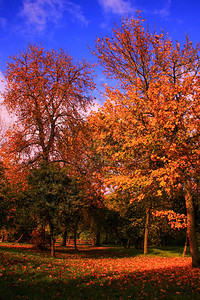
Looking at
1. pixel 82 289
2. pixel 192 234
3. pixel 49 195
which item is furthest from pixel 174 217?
pixel 49 195

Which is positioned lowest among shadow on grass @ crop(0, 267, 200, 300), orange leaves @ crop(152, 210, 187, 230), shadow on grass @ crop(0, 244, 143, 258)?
shadow on grass @ crop(0, 244, 143, 258)

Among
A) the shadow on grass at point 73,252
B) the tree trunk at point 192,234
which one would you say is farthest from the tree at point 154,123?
the shadow on grass at point 73,252

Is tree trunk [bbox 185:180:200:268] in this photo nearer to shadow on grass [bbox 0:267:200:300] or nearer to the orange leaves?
the orange leaves

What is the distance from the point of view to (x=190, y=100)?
471 inches

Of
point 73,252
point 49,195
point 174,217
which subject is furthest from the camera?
point 73,252

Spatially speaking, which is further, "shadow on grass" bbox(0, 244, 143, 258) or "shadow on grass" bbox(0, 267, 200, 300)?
"shadow on grass" bbox(0, 244, 143, 258)

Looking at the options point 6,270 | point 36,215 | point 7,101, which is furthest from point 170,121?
point 7,101

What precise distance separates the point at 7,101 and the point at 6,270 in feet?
46.8

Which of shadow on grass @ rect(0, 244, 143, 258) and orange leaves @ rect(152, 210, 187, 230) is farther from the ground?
orange leaves @ rect(152, 210, 187, 230)

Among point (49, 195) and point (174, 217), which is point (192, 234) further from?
point (49, 195)

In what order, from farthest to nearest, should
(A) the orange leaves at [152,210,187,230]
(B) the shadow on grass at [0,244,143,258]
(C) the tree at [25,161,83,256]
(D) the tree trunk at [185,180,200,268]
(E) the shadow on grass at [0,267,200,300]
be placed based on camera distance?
(B) the shadow on grass at [0,244,143,258] → (C) the tree at [25,161,83,256] → (D) the tree trunk at [185,180,200,268] → (A) the orange leaves at [152,210,187,230] → (E) the shadow on grass at [0,267,200,300]

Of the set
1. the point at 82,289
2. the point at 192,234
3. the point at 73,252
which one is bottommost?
the point at 73,252

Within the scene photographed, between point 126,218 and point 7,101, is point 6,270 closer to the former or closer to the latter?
point 7,101

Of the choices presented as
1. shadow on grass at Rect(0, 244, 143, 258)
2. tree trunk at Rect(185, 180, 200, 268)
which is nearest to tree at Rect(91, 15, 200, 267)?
tree trunk at Rect(185, 180, 200, 268)
